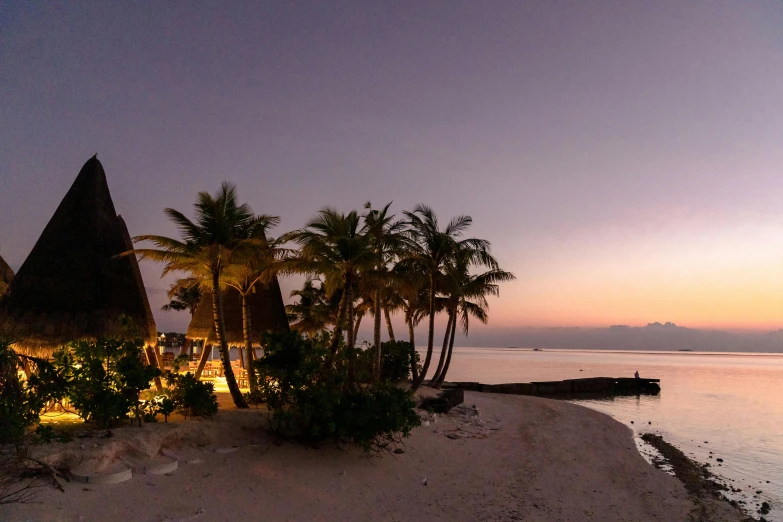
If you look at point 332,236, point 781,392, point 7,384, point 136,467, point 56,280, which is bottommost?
point 781,392

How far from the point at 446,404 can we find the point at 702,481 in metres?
8.15

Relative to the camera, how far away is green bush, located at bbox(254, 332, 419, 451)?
32.1ft

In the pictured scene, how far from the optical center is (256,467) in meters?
8.84

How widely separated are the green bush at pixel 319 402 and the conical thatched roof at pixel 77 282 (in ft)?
11.8

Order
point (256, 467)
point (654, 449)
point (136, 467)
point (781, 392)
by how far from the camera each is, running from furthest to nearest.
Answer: point (781, 392)
point (654, 449)
point (256, 467)
point (136, 467)

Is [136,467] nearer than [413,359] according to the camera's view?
Yes

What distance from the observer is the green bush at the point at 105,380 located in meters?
8.27

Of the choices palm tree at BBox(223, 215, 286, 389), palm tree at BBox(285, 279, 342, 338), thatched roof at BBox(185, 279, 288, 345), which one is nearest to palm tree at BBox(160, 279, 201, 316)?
palm tree at BBox(285, 279, 342, 338)

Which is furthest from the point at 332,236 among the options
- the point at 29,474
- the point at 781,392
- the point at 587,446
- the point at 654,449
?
the point at 781,392

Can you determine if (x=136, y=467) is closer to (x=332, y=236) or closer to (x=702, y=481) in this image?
(x=332, y=236)

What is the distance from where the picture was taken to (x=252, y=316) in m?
17.9

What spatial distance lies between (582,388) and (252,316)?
32.1m

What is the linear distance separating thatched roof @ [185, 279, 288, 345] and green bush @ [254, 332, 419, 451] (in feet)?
23.3

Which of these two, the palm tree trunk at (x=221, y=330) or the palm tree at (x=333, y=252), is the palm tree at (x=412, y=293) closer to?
the palm tree at (x=333, y=252)
